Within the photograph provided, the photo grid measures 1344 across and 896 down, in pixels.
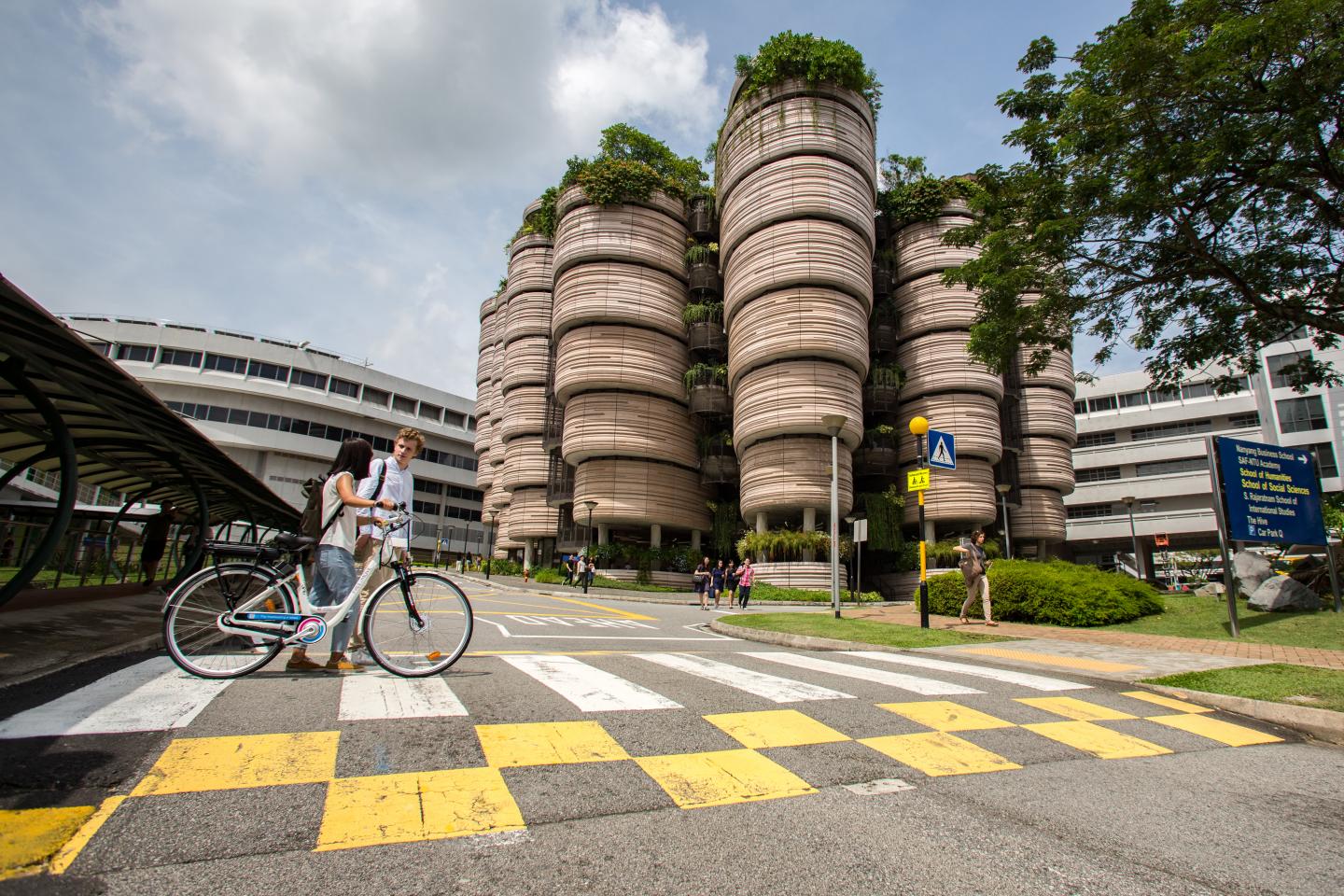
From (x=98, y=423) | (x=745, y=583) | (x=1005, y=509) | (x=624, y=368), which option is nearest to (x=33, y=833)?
(x=98, y=423)

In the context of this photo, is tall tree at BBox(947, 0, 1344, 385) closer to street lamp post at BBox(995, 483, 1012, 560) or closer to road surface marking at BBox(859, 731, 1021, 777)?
road surface marking at BBox(859, 731, 1021, 777)

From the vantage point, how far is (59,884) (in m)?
1.88

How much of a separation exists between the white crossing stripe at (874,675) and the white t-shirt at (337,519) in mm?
4414

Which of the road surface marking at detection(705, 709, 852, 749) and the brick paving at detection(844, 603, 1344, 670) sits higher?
the brick paving at detection(844, 603, 1344, 670)

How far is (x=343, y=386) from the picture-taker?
71.9m

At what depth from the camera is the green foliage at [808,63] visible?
1569 inches

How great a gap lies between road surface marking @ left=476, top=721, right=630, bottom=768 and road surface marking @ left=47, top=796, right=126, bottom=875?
53.7 inches

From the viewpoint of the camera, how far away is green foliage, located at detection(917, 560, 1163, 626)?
1403cm

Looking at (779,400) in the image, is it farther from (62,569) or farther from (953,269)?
(62,569)

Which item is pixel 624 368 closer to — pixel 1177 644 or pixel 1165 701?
pixel 1177 644

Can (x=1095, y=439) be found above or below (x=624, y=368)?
above

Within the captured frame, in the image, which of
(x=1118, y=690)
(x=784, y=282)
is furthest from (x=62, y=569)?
(x=784, y=282)

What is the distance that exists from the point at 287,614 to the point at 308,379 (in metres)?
72.9

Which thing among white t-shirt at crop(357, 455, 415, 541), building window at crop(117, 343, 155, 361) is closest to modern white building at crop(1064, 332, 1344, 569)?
white t-shirt at crop(357, 455, 415, 541)
